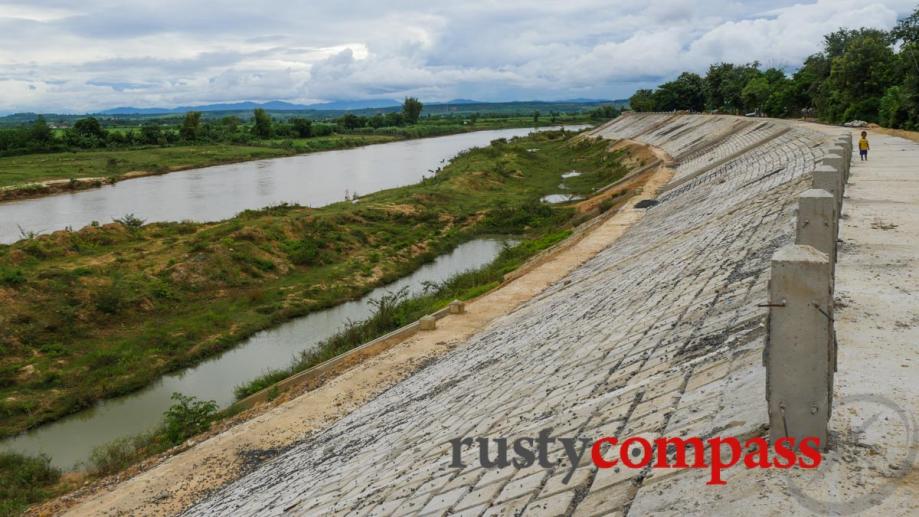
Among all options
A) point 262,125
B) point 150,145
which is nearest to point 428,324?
point 150,145

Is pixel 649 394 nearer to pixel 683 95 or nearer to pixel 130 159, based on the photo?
pixel 683 95

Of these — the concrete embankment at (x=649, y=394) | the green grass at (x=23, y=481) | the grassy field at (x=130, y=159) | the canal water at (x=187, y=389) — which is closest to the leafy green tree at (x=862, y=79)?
the concrete embankment at (x=649, y=394)

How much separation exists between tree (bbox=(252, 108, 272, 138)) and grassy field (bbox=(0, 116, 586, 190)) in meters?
2.71

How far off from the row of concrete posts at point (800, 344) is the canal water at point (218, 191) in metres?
38.5

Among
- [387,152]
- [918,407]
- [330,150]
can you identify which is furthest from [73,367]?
[330,150]

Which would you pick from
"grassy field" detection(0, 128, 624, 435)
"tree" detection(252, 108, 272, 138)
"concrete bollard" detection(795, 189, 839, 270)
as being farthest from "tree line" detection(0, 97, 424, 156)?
"concrete bollard" detection(795, 189, 839, 270)

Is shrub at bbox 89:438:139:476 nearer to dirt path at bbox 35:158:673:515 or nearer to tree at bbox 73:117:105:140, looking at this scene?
dirt path at bbox 35:158:673:515

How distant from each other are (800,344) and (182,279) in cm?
2268

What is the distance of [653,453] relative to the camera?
4176mm

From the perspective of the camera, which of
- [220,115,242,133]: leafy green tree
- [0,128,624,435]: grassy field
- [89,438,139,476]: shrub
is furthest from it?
[220,115,242,133]: leafy green tree

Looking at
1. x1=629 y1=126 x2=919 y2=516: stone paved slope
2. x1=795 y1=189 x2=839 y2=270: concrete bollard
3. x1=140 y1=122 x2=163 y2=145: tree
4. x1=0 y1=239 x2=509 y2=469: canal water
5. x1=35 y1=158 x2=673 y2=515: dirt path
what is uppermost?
x1=140 y1=122 x2=163 y2=145: tree

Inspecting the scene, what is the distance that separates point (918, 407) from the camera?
401 cm

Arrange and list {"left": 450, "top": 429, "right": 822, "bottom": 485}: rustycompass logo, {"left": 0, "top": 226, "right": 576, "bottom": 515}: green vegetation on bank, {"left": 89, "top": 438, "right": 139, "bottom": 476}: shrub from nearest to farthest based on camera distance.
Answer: {"left": 450, "top": 429, "right": 822, "bottom": 485}: rustycompass logo < {"left": 0, "top": 226, "right": 576, "bottom": 515}: green vegetation on bank < {"left": 89, "top": 438, "right": 139, "bottom": 476}: shrub

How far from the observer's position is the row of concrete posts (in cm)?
326
